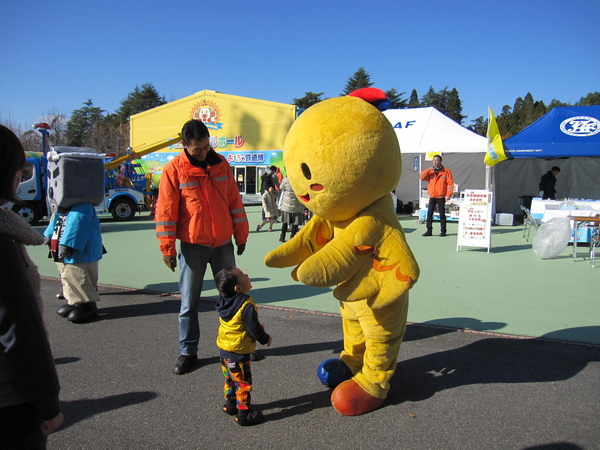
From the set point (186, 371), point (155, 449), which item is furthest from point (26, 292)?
point (186, 371)

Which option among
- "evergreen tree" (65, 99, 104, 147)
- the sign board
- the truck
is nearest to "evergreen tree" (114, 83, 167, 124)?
"evergreen tree" (65, 99, 104, 147)

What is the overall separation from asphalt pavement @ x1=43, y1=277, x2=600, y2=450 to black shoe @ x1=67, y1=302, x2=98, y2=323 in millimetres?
174

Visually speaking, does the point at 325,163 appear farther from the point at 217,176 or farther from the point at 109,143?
the point at 109,143

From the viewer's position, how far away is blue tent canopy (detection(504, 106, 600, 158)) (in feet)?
37.5

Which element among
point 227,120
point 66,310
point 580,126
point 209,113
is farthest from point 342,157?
point 209,113

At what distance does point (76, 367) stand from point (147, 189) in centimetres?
1458

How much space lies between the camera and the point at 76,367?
12.2 feet

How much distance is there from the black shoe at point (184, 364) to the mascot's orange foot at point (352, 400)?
4.30ft

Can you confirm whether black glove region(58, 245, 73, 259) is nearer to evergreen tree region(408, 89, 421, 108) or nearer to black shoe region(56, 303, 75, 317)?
black shoe region(56, 303, 75, 317)

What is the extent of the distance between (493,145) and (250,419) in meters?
11.1

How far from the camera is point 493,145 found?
1184 centimetres

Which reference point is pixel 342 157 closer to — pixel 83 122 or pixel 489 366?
pixel 489 366

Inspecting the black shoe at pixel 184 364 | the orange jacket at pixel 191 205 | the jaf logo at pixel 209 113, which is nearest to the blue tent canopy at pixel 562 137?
the orange jacket at pixel 191 205

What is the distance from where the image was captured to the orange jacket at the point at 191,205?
354 centimetres
